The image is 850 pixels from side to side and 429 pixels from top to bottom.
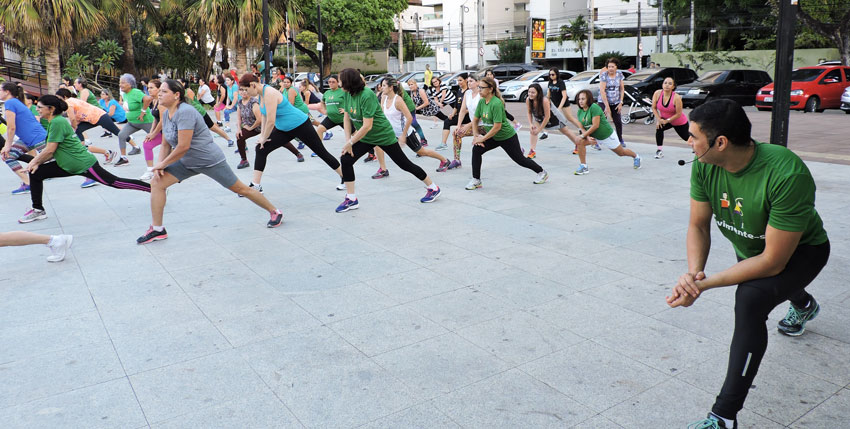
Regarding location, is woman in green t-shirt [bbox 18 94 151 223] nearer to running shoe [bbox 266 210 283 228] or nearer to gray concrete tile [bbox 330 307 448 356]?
running shoe [bbox 266 210 283 228]

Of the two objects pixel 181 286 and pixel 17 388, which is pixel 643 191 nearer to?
pixel 181 286

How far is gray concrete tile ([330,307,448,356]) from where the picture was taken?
393 cm

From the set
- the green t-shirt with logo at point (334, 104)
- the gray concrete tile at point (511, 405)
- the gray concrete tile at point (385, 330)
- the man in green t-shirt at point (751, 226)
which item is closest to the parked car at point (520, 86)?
the green t-shirt with logo at point (334, 104)

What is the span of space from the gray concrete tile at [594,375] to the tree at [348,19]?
3536cm

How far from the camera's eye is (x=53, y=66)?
22.3 meters

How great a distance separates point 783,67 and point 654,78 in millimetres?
16673

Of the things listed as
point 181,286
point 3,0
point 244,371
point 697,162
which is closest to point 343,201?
point 181,286

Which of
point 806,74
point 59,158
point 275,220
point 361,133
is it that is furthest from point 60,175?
point 806,74

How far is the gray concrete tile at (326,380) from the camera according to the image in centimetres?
317

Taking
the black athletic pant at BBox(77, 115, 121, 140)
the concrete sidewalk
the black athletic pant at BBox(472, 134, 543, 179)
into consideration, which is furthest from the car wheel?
the black athletic pant at BBox(77, 115, 121, 140)

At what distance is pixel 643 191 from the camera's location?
8375 millimetres

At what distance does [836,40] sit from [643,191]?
919 inches

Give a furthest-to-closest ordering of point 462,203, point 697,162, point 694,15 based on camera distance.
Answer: point 694,15 < point 462,203 < point 697,162

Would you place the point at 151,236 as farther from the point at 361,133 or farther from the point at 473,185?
the point at 473,185
